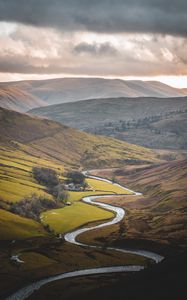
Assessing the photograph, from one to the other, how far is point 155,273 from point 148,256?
5416 centimetres

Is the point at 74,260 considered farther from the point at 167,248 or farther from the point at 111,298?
the point at 111,298

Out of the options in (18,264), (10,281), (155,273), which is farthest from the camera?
(18,264)

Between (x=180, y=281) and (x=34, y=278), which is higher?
(x=180, y=281)

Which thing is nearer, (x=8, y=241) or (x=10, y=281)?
(x=10, y=281)

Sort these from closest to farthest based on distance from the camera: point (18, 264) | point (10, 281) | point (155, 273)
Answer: point (155, 273)
point (10, 281)
point (18, 264)

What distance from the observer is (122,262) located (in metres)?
178

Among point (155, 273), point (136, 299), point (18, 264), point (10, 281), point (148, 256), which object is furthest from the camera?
point (148, 256)

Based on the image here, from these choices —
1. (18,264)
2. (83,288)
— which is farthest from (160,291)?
(18,264)

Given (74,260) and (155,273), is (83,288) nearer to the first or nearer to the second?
(155,273)

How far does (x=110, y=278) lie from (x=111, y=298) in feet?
103

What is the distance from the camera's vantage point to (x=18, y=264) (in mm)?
163625

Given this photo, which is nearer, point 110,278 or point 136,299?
point 136,299

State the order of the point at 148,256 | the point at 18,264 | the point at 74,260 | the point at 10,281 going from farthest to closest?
the point at 148,256, the point at 74,260, the point at 18,264, the point at 10,281

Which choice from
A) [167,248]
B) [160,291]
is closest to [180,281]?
[160,291]
